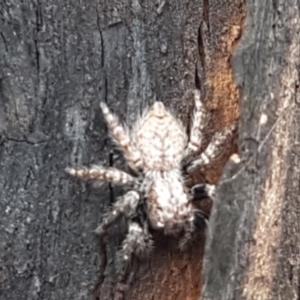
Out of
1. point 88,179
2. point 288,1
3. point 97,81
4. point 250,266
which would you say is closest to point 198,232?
point 250,266

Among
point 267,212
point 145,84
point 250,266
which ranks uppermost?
point 145,84

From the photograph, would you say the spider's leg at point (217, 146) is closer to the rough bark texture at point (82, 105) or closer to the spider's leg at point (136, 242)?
the rough bark texture at point (82, 105)

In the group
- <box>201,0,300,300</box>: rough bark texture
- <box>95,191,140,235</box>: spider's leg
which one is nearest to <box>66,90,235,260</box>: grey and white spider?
<box>95,191,140,235</box>: spider's leg

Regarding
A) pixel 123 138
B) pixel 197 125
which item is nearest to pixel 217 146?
pixel 197 125

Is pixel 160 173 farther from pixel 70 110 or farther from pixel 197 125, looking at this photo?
pixel 70 110

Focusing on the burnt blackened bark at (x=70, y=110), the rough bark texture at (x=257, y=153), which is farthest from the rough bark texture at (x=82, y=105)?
the rough bark texture at (x=257, y=153)

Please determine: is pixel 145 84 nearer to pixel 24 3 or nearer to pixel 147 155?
pixel 147 155
